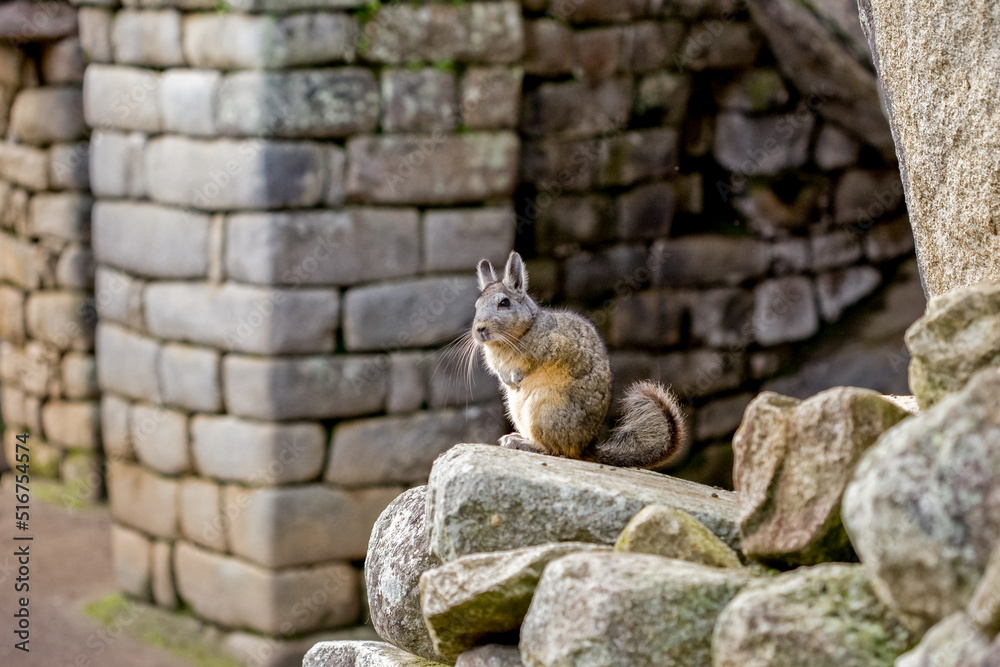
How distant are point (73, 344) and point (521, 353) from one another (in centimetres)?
522

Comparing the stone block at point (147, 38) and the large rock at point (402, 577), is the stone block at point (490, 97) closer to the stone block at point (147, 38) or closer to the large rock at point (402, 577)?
the stone block at point (147, 38)

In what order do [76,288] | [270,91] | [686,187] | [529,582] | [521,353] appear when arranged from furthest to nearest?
[76,288], [686,187], [270,91], [521,353], [529,582]

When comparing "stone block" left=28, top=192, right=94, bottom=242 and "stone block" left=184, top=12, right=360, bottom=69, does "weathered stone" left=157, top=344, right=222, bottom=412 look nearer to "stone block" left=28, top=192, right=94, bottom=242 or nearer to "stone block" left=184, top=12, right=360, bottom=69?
"stone block" left=184, top=12, right=360, bottom=69

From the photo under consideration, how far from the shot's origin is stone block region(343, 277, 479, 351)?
571cm

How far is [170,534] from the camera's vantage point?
643cm

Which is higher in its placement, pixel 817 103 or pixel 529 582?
pixel 817 103

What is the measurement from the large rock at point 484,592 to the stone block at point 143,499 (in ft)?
15.2

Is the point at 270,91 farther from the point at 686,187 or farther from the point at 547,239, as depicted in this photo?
the point at 686,187

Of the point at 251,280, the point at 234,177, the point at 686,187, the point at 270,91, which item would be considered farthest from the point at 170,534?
the point at 686,187

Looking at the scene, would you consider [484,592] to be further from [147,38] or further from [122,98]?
[122,98]

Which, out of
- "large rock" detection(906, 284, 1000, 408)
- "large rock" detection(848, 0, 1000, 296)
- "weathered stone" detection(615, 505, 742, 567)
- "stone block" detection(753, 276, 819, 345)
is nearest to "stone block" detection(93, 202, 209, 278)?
"stone block" detection(753, 276, 819, 345)

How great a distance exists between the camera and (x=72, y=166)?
24.5 feet

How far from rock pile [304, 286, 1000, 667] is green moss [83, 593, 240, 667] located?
4064 millimetres

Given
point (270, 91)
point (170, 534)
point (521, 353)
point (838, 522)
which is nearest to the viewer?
point (838, 522)
